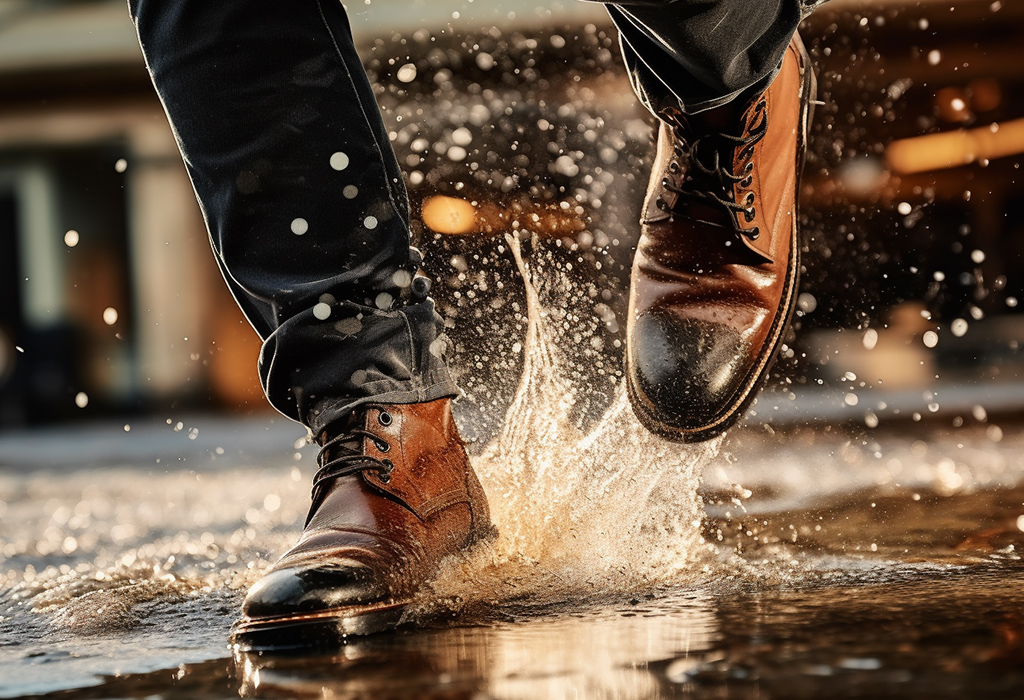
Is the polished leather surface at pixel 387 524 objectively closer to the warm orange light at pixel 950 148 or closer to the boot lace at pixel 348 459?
the boot lace at pixel 348 459

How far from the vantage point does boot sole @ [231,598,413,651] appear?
83 cm

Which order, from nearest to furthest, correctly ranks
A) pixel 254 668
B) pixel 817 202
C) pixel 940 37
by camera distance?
pixel 254 668, pixel 940 37, pixel 817 202

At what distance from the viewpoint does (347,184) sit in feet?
3.54

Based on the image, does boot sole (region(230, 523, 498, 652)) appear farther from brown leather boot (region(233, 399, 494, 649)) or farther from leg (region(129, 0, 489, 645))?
leg (region(129, 0, 489, 645))

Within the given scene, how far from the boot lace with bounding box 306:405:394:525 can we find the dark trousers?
0.02 meters

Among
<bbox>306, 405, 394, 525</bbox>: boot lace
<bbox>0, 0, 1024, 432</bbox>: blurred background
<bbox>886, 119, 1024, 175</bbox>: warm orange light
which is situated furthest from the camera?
<bbox>886, 119, 1024, 175</bbox>: warm orange light

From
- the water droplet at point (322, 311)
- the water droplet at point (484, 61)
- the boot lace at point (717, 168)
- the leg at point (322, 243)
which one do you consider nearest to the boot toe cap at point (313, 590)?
the leg at point (322, 243)

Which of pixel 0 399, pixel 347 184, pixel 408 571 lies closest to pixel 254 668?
pixel 408 571

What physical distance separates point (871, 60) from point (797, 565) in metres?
8.19

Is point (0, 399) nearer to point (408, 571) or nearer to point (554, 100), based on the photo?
point (554, 100)

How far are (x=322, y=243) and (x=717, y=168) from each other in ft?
1.80

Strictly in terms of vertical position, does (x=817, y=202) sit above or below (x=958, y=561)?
above

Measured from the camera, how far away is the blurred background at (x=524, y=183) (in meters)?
7.23

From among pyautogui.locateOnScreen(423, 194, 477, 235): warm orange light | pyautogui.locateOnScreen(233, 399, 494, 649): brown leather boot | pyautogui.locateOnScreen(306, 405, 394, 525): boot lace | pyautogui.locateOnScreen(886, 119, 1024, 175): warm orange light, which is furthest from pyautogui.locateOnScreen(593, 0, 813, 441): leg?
pyautogui.locateOnScreen(886, 119, 1024, 175): warm orange light
